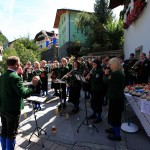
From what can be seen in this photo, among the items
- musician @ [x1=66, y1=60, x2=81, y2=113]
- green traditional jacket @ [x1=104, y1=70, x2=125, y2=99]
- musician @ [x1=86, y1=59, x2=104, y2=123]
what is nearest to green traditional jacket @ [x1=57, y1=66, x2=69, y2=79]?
musician @ [x1=66, y1=60, x2=81, y2=113]

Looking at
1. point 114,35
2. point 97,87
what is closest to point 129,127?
point 97,87

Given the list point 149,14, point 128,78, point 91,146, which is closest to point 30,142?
point 91,146

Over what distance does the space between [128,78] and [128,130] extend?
13.1ft

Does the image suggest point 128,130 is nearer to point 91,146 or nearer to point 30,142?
point 91,146

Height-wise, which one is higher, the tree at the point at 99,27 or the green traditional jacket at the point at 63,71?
the tree at the point at 99,27

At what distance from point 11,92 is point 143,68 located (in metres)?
5.25

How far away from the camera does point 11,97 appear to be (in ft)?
12.5

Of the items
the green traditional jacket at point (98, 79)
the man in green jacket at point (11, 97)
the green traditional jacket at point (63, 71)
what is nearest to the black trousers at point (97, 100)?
the green traditional jacket at point (98, 79)

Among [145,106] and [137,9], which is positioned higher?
[137,9]

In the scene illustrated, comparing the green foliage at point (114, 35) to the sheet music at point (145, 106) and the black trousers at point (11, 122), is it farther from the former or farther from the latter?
the black trousers at point (11, 122)

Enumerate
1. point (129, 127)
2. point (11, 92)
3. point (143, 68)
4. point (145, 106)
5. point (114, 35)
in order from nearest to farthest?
point (11, 92)
point (145, 106)
point (129, 127)
point (143, 68)
point (114, 35)

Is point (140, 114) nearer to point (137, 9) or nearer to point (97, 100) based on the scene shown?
point (97, 100)

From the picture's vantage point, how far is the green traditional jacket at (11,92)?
11.9 ft

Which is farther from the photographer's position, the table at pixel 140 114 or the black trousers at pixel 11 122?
the table at pixel 140 114
